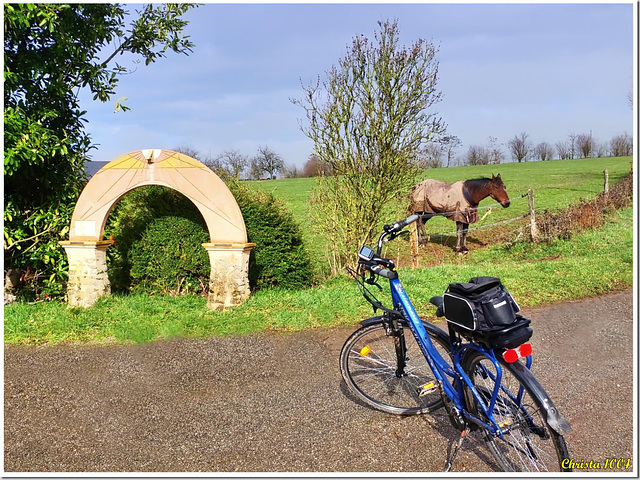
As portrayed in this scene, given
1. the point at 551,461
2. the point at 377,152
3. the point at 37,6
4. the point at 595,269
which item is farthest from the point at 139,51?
the point at 595,269

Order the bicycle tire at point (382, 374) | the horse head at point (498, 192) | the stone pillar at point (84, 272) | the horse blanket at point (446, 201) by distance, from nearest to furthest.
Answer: the bicycle tire at point (382, 374) → the stone pillar at point (84, 272) → the horse head at point (498, 192) → the horse blanket at point (446, 201)

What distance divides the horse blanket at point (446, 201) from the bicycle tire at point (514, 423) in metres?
8.92

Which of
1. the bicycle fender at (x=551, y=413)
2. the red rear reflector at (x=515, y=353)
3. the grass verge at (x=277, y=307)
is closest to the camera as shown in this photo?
the bicycle fender at (x=551, y=413)

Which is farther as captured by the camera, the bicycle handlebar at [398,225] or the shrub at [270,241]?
the shrub at [270,241]


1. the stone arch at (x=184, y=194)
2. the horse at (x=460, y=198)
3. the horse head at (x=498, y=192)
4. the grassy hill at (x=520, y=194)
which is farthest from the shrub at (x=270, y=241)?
the horse head at (x=498, y=192)

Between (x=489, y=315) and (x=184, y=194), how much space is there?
4753mm

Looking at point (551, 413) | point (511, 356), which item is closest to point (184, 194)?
point (511, 356)

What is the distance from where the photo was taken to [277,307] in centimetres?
637

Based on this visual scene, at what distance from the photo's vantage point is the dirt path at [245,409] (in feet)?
10.1

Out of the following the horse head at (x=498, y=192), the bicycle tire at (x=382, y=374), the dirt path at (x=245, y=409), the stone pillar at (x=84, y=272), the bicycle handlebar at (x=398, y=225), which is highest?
the horse head at (x=498, y=192)

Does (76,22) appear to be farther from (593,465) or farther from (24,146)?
(593,465)

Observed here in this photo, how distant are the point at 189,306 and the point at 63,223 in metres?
2.59

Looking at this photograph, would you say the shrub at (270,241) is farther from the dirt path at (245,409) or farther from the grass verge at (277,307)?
the dirt path at (245,409)

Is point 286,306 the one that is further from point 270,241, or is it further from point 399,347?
point 399,347
